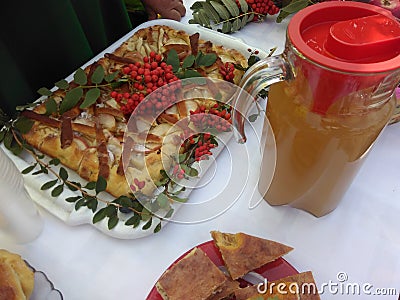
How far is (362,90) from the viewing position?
398 millimetres

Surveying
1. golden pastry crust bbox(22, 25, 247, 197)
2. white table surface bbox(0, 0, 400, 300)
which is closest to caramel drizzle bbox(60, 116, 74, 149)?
golden pastry crust bbox(22, 25, 247, 197)

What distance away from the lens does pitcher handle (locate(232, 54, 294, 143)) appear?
1.43ft

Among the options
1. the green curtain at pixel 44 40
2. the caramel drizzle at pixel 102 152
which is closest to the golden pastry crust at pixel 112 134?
the caramel drizzle at pixel 102 152

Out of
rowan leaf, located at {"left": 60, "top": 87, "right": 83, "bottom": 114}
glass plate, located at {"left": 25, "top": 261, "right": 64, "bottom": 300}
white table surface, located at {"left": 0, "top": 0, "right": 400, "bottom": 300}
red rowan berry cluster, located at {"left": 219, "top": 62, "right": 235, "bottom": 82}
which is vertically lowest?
white table surface, located at {"left": 0, "top": 0, "right": 400, "bottom": 300}

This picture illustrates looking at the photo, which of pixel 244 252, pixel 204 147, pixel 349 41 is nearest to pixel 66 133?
pixel 204 147

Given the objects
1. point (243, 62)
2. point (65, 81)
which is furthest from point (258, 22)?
point (65, 81)

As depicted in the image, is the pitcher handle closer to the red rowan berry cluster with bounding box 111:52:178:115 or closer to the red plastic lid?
the red plastic lid

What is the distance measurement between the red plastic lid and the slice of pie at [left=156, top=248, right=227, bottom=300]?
0.88 ft

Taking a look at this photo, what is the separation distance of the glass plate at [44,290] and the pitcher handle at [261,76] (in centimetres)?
32

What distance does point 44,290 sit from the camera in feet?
1.58

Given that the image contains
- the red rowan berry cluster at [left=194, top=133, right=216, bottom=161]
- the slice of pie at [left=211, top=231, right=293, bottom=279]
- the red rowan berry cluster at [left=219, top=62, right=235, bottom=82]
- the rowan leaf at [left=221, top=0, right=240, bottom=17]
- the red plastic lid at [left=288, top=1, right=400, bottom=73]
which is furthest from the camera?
the rowan leaf at [left=221, top=0, right=240, bottom=17]

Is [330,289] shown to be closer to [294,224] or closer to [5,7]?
[294,224]

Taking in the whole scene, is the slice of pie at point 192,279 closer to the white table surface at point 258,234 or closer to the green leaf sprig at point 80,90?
the white table surface at point 258,234

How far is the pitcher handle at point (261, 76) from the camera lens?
1.43ft
